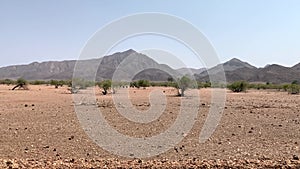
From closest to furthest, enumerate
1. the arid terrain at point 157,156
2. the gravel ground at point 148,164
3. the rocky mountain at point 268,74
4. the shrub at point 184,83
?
1. the gravel ground at point 148,164
2. the arid terrain at point 157,156
3. the shrub at point 184,83
4. the rocky mountain at point 268,74

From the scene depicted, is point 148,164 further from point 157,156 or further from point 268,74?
point 268,74

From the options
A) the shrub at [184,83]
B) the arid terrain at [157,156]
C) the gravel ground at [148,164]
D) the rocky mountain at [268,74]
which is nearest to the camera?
the gravel ground at [148,164]

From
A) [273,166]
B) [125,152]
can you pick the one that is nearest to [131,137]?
[125,152]

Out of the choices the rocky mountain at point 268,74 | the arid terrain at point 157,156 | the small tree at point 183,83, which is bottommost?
the arid terrain at point 157,156

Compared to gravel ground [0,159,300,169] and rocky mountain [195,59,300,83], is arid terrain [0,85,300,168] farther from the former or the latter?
rocky mountain [195,59,300,83]

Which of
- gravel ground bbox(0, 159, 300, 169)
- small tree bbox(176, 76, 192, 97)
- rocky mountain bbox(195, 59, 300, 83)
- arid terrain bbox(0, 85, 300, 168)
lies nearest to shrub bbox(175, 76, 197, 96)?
small tree bbox(176, 76, 192, 97)

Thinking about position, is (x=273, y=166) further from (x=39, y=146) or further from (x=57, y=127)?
(x=57, y=127)

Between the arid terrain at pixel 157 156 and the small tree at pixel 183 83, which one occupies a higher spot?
the small tree at pixel 183 83

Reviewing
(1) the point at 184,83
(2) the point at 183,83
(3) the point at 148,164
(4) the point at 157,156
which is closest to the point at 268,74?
(1) the point at 184,83

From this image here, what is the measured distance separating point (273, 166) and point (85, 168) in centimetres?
409

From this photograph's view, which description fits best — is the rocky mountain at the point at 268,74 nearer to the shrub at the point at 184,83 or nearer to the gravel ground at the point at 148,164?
the shrub at the point at 184,83

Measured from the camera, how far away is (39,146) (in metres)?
12.4

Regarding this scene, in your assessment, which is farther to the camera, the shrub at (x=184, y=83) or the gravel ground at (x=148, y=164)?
the shrub at (x=184, y=83)

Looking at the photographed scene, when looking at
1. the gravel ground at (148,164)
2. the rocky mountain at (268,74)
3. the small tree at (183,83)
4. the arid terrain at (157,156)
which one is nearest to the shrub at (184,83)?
the small tree at (183,83)
